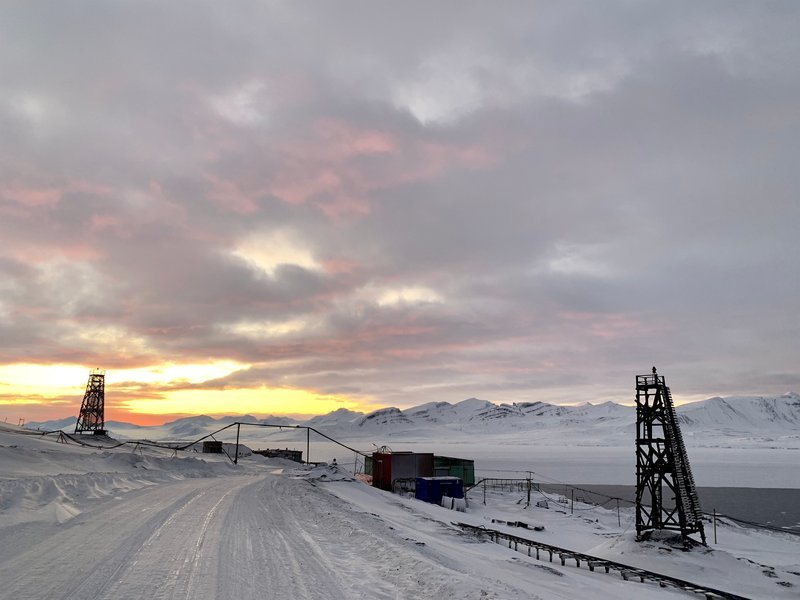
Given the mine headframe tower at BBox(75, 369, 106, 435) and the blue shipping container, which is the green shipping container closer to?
the blue shipping container

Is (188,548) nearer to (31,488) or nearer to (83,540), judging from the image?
(83,540)

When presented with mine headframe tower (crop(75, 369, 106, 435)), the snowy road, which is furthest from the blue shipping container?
mine headframe tower (crop(75, 369, 106, 435))

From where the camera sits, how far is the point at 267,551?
1659 centimetres

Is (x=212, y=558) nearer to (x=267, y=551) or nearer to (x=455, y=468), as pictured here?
(x=267, y=551)

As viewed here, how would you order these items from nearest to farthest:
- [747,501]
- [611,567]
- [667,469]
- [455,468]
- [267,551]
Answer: [267,551], [611,567], [667,469], [455,468], [747,501]

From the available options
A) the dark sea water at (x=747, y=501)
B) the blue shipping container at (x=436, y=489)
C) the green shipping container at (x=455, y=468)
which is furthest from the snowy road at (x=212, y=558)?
the dark sea water at (x=747, y=501)

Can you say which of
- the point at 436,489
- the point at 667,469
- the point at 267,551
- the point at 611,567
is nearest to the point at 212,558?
the point at 267,551

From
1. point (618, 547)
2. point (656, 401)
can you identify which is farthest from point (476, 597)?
point (656, 401)

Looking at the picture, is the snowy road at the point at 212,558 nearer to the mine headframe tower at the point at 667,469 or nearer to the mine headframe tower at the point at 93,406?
the mine headframe tower at the point at 667,469

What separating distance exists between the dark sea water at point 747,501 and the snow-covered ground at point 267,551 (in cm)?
1892

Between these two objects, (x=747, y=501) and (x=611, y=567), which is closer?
(x=611, y=567)

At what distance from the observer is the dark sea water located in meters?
57.1

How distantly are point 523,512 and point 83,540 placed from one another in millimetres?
43540

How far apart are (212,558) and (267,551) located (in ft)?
6.77
